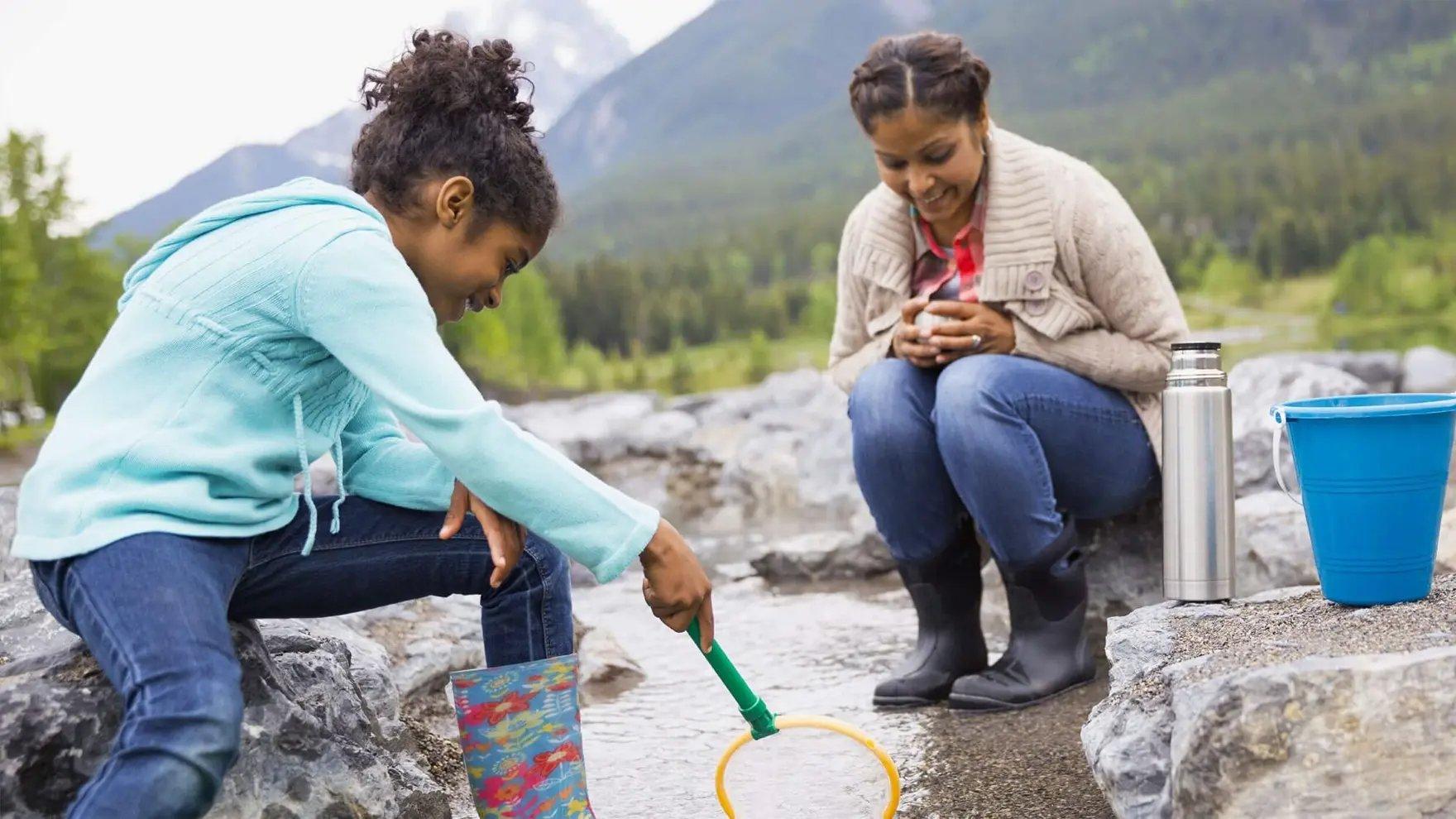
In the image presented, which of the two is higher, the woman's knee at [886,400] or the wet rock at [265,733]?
the woman's knee at [886,400]

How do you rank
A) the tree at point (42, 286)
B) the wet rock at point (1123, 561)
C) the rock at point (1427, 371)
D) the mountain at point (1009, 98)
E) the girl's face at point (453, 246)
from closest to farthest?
the girl's face at point (453, 246)
the wet rock at point (1123, 561)
the rock at point (1427, 371)
the tree at point (42, 286)
the mountain at point (1009, 98)

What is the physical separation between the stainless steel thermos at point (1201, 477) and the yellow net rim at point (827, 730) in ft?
1.87

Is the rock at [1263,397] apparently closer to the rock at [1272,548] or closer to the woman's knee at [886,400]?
the rock at [1272,548]

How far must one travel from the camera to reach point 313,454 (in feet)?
5.86

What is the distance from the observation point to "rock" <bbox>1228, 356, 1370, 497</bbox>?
13.1ft

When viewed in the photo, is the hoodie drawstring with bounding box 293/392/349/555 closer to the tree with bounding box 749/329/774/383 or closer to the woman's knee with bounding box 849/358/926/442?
the woman's knee with bounding box 849/358/926/442

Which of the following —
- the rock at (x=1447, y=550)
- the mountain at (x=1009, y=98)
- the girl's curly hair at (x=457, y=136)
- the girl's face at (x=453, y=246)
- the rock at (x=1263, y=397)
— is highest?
the mountain at (x=1009, y=98)

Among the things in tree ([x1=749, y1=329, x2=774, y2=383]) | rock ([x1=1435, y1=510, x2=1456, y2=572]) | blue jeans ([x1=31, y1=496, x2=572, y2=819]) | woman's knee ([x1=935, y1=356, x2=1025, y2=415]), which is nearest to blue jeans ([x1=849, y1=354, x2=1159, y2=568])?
woman's knee ([x1=935, y1=356, x2=1025, y2=415])

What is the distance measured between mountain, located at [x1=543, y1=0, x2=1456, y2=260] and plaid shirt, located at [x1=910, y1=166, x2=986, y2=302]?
570 inches

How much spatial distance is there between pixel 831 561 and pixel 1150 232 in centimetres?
1371

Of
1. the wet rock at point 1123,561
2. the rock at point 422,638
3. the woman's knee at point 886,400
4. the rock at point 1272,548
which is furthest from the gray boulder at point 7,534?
the rock at point 1272,548

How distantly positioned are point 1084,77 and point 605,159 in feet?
29.2

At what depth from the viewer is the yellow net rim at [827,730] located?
6.16 ft

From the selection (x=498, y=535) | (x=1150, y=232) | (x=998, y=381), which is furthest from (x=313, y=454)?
(x=1150, y=232)
